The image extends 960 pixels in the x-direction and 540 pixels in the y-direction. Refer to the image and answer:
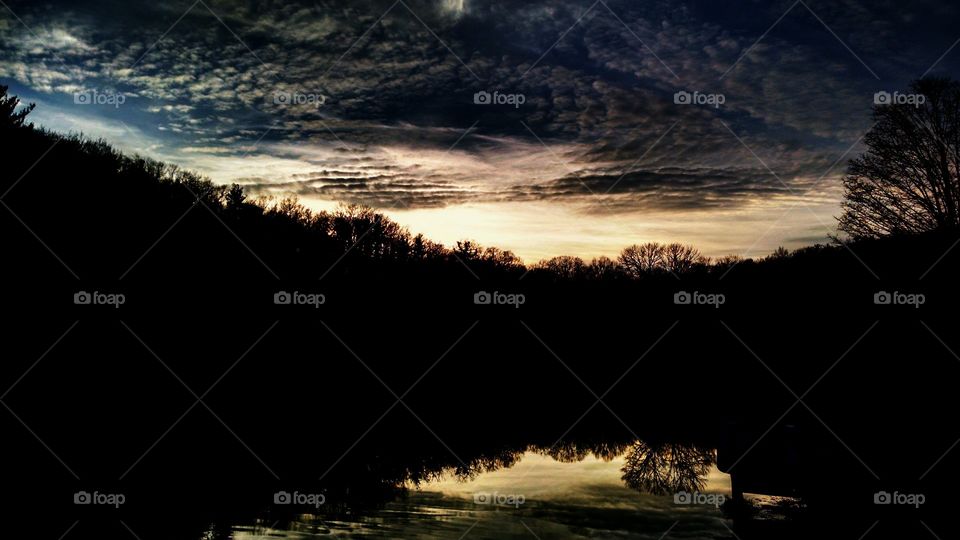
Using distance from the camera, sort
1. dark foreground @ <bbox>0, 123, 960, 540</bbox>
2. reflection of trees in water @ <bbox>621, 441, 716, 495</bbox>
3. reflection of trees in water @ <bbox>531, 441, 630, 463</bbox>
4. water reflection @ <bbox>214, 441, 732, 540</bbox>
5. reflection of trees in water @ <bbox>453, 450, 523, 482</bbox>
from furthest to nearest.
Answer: reflection of trees in water @ <bbox>531, 441, 630, 463</bbox> → reflection of trees in water @ <bbox>453, 450, 523, 482</bbox> → reflection of trees in water @ <bbox>621, 441, 716, 495</bbox> → dark foreground @ <bbox>0, 123, 960, 540</bbox> → water reflection @ <bbox>214, 441, 732, 540</bbox>

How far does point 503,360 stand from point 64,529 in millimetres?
40933

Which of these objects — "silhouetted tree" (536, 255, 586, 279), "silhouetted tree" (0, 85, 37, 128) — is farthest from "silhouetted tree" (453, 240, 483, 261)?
"silhouetted tree" (0, 85, 37, 128)

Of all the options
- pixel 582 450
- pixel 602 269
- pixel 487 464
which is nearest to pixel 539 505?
pixel 487 464

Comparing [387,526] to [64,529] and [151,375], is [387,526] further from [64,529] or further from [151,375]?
[151,375]

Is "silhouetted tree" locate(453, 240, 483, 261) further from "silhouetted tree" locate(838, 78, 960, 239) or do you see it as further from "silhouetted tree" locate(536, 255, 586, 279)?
"silhouetted tree" locate(838, 78, 960, 239)

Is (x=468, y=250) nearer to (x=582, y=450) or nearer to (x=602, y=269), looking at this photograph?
(x=602, y=269)

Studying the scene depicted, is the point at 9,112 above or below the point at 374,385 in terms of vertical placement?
above

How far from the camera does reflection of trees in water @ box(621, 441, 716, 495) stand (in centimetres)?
1263

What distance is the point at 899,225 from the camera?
88.0ft

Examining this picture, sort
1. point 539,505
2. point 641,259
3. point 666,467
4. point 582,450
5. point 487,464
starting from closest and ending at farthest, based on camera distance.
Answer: point 539,505 < point 666,467 < point 487,464 < point 582,450 < point 641,259

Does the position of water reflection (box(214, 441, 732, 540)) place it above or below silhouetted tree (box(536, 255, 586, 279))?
below

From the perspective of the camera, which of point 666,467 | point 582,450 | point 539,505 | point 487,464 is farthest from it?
point 582,450

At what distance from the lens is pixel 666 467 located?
14.9 m

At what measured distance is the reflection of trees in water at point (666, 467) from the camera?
1263cm
